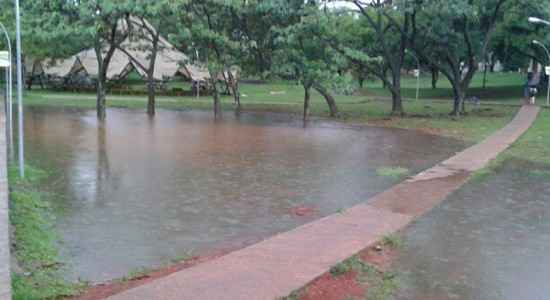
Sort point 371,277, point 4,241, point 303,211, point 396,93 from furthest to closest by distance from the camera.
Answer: point 396,93, point 303,211, point 4,241, point 371,277

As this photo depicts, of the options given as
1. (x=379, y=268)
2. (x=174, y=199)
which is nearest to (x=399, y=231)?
(x=379, y=268)

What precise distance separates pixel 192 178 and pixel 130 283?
17.8ft

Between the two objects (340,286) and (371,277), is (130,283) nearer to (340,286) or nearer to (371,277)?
(340,286)

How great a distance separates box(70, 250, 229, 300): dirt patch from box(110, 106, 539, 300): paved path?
215 mm

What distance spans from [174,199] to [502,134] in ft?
41.6

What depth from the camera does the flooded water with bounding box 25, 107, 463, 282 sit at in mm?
6816

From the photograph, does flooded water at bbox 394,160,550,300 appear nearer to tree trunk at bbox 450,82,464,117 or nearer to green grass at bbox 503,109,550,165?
green grass at bbox 503,109,550,165

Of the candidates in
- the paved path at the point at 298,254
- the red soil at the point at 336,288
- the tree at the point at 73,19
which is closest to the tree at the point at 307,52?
the tree at the point at 73,19

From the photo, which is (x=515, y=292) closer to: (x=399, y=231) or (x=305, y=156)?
(x=399, y=231)

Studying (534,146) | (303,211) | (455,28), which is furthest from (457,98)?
(303,211)

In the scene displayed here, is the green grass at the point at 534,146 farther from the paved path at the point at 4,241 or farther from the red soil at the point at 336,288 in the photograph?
the paved path at the point at 4,241

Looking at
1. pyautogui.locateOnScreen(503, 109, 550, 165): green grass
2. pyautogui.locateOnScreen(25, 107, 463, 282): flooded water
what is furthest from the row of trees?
pyautogui.locateOnScreen(503, 109, 550, 165): green grass

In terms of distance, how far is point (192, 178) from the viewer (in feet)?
35.3

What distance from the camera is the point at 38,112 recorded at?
24.0m
